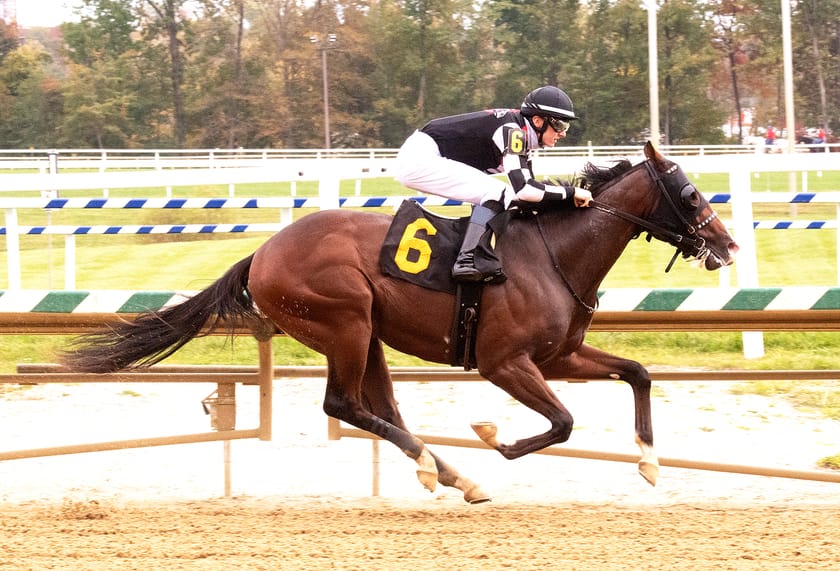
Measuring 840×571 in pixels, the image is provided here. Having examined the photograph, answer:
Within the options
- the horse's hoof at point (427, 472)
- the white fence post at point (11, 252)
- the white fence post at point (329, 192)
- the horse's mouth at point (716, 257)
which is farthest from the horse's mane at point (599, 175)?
the white fence post at point (11, 252)

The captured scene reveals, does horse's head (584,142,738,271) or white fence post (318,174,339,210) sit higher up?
white fence post (318,174,339,210)

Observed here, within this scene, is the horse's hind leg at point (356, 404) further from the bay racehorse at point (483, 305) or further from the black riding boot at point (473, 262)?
the black riding boot at point (473, 262)

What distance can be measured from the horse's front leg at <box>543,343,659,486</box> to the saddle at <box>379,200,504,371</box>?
1.50 ft

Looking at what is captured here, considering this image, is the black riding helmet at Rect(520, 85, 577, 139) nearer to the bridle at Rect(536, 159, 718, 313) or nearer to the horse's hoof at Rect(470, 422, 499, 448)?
Result: the bridle at Rect(536, 159, 718, 313)

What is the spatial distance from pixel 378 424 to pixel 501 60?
40.1 m

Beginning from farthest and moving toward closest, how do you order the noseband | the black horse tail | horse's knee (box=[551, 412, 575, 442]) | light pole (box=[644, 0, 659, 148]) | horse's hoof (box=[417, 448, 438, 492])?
light pole (box=[644, 0, 659, 148]) < the black horse tail < the noseband < horse's hoof (box=[417, 448, 438, 492]) < horse's knee (box=[551, 412, 575, 442])

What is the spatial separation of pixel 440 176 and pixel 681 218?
105 cm

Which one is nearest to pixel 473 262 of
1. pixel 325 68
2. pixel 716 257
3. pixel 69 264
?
pixel 716 257

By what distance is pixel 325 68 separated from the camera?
139 feet

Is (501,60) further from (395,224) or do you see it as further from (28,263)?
(395,224)

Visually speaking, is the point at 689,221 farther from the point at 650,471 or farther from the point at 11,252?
the point at 11,252

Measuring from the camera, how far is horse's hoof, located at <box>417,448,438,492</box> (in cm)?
474

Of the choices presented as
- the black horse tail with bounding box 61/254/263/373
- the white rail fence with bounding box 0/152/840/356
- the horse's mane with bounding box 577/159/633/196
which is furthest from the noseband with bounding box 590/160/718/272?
the white rail fence with bounding box 0/152/840/356

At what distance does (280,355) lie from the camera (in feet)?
28.7
